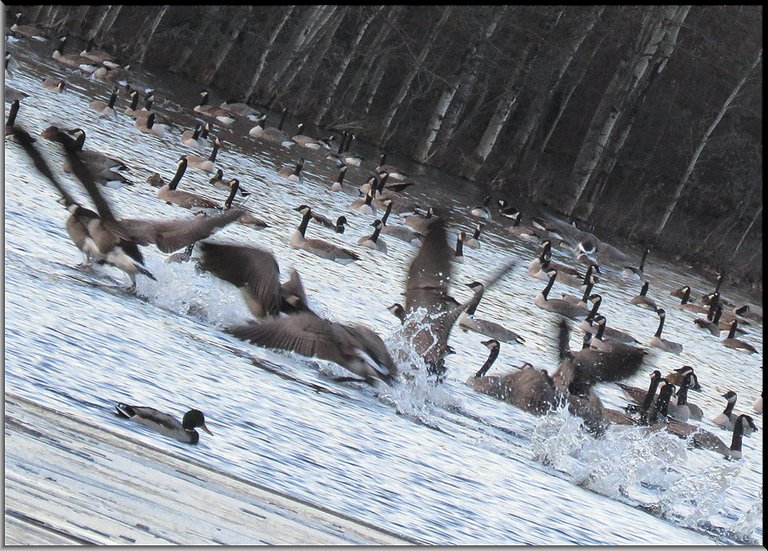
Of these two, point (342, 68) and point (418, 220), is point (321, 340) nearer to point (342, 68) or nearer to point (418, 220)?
point (418, 220)

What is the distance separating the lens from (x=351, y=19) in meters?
19.5

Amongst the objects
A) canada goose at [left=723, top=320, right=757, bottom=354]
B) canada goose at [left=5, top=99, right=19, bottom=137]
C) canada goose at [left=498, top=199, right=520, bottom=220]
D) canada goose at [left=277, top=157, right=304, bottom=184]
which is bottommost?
canada goose at [left=5, top=99, right=19, bottom=137]

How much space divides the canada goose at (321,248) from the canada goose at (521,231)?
5792 mm

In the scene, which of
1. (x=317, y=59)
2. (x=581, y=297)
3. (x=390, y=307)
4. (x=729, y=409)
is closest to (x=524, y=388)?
(x=390, y=307)

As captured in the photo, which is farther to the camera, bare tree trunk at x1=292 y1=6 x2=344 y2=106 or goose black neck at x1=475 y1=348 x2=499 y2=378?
bare tree trunk at x1=292 y1=6 x2=344 y2=106

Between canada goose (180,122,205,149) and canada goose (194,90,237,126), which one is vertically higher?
canada goose (194,90,237,126)

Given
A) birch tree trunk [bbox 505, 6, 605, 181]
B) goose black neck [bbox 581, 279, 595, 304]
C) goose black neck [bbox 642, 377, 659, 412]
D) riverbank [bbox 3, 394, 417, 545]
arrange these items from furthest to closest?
birch tree trunk [bbox 505, 6, 605, 181]
goose black neck [bbox 581, 279, 595, 304]
goose black neck [bbox 642, 377, 659, 412]
riverbank [bbox 3, 394, 417, 545]

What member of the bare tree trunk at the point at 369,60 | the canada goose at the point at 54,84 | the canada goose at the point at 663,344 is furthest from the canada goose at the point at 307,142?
the canada goose at the point at 663,344

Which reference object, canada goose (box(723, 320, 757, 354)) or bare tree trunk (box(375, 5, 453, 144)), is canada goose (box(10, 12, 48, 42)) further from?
canada goose (box(723, 320, 757, 354))

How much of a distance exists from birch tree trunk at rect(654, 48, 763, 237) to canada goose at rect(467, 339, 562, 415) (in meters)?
11.8

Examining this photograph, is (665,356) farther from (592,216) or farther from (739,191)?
(739,191)

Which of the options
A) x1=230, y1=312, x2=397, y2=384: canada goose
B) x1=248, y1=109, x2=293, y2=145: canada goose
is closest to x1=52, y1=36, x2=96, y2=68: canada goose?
x1=248, y1=109, x2=293, y2=145: canada goose

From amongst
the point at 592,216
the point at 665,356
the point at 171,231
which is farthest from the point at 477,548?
the point at 592,216

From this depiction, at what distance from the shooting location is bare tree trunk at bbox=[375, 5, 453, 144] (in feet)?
48.2
